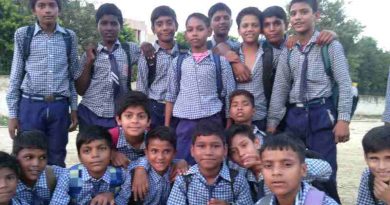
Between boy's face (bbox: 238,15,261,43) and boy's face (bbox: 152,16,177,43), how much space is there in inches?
30.7

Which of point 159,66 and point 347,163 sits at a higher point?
point 159,66

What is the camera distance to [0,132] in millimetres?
14055

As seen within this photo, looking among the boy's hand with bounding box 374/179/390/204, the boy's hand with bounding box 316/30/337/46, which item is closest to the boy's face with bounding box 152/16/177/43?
the boy's hand with bounding box 316/30/337/46

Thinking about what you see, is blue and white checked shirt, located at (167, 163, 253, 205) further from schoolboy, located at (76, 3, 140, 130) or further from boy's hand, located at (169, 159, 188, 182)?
schoolboy, located at (76, 3, 140, 130)

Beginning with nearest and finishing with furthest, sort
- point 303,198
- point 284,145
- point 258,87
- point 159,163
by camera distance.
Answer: point 303,198 < point 284,145 < point 159,163 < point 258,87

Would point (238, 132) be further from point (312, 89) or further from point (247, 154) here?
point (312, 89)

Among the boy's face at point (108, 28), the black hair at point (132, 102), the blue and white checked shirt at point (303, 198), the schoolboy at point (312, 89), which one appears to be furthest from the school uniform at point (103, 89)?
the blue and white checked shirt at point (303, 198)

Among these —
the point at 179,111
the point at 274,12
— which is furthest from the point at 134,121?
the point at 274,12

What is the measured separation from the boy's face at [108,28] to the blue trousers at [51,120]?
83cm

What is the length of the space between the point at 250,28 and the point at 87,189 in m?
2.32

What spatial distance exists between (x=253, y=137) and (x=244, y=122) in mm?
298

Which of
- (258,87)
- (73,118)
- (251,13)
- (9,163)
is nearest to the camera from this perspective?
(9,163)

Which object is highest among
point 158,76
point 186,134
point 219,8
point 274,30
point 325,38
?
point 219,8

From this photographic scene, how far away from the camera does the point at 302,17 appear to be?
458 cm
